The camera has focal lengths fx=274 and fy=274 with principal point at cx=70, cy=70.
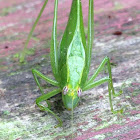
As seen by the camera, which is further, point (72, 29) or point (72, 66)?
point (72, 29)

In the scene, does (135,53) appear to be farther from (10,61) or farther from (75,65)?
(10,61)

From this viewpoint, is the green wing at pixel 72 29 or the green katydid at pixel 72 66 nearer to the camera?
the green katydid at pixel 72 66

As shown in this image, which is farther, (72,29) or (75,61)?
(72,29)

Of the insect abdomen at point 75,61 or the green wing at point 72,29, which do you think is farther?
the green wing at point 72,29

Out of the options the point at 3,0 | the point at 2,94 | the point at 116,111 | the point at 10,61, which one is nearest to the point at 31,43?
the point at 10,61

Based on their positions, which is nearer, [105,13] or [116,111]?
[116,111]

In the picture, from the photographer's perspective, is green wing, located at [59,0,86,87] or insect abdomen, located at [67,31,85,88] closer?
insect abdomen, located at [67,31,85,88]

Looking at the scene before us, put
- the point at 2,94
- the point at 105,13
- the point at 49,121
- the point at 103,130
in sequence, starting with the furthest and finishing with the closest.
→ the point at 105,13, the point at 2,94, the point at 49,121, the point at 103,130

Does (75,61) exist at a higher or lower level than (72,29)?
lower

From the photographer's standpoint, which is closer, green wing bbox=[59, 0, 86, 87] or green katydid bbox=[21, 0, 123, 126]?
green katydid bbox=[21, 0, 123, 126]

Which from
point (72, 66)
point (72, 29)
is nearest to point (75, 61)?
point (72, 66)

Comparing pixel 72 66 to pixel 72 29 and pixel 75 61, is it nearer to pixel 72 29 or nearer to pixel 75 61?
pixel 75 61
